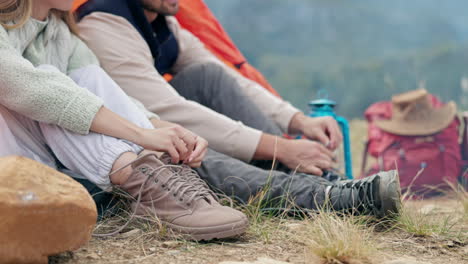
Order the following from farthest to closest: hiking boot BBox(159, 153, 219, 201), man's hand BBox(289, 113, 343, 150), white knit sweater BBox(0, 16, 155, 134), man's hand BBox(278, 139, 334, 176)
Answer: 1. man's hand BBox(289, 113, 343, 150)
2. man's hand BBox(278, 139, 334, 176)
3. hiking boot BBox(159, 153, 219, 201)
4. white knit sweater BBox(0, 16, 155, 134)

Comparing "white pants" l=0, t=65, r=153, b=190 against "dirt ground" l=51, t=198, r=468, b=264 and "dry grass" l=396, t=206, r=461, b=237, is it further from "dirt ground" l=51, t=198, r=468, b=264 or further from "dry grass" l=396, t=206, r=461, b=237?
"dry grass" l=396, t=206, r=461, b=237

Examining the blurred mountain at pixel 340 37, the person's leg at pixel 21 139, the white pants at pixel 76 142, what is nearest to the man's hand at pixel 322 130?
the white pants at pixel 76 142

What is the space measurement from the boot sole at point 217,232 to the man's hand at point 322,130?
0.81m

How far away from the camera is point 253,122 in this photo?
214cm

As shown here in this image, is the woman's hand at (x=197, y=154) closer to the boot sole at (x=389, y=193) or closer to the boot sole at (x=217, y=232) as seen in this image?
the boot sole at (x=217, y=232)

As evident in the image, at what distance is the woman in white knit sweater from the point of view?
1.35m

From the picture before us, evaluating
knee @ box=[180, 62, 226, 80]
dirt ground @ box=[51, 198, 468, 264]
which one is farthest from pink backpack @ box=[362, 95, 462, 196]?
dirt ground @ box=[51, 198, 468, 264]

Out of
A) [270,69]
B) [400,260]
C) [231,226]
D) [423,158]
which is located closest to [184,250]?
[231,226]

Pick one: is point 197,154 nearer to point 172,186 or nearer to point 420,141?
point 172,186

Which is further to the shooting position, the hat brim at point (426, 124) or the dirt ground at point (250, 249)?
the hat brim at point (426, 124)

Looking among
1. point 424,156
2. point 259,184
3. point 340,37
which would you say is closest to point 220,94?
point 259,184

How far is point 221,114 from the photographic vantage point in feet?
6.76

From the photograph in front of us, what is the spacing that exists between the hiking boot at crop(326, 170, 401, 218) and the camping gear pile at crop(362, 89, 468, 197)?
1785 mm

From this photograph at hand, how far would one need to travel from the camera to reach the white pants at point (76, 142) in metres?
1.40
